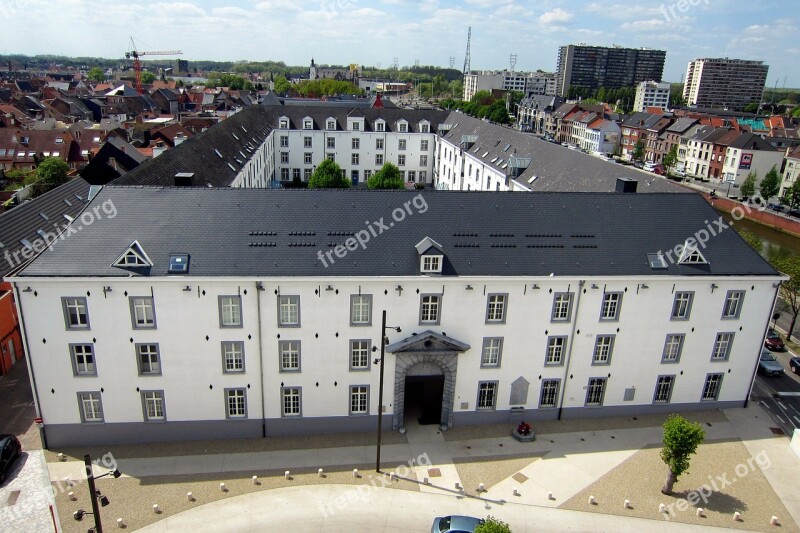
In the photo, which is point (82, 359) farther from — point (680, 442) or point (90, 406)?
point (680, 442)

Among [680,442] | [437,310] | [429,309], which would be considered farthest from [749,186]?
[429,309]

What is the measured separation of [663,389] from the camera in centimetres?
3272

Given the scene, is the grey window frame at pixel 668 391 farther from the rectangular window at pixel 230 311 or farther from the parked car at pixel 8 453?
the parked car at pixel 8 453

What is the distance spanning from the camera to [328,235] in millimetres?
28844

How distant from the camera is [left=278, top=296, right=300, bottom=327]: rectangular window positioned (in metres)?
27.7

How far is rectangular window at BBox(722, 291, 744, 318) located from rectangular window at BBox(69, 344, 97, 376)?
112 feet

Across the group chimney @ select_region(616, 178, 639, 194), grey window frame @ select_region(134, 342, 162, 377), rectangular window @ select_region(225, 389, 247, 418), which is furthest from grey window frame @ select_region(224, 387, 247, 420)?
chimney @ select_region(616, 178, 639, 194)

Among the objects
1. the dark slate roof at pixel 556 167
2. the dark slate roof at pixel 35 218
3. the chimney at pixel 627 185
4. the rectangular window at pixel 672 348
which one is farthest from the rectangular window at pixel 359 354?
the dark slate roof at pixel 556 167

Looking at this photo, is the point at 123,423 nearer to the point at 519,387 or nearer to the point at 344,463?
the point at 344,463

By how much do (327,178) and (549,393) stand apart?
1583 inches

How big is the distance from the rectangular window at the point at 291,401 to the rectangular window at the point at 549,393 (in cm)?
1362

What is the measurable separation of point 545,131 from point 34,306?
162 meters

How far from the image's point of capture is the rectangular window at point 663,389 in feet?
106

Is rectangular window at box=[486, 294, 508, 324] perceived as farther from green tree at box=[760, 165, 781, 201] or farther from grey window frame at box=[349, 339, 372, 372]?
green tree at box=[760, 165, 781, 201]
